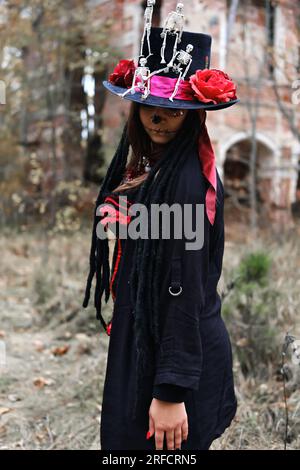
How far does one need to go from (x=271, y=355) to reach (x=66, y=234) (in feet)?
16.6

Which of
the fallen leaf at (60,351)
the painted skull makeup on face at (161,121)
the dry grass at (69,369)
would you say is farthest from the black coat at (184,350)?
the fallen leaf at (60,351)

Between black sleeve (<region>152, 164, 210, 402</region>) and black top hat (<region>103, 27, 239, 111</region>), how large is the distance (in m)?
0.25

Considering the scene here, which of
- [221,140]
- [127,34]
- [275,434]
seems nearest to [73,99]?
[127,34]

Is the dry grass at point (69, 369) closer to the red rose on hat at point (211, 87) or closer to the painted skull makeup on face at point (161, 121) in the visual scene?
the painted skull makeup on face at point (161, 121)

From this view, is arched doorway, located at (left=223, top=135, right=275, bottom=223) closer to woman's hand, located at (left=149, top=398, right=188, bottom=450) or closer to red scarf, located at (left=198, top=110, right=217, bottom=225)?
red scarf, located at (left=198, top=110, right=217, bottom=225)

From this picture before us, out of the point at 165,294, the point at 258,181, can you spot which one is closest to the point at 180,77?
the point at 165,294

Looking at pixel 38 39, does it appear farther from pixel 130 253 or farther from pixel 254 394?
pixel 130 253

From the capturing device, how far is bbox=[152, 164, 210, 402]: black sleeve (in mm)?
1512

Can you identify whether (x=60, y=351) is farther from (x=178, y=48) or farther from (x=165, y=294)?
(x=178, y=48)

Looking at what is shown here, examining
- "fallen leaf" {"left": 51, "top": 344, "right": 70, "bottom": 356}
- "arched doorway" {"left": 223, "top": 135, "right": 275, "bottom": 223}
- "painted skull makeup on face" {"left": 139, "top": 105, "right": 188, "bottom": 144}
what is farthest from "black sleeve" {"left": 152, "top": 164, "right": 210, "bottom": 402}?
"arched doorway" {"left": 223, "top": 135, "right": 275, "bottom": 223}

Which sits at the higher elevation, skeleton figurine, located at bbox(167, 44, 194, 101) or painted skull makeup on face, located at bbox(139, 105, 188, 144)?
skeleton figurine, located at bbox(167, 44, 194, 101)

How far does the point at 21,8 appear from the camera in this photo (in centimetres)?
870

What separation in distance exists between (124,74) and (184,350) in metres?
0.90

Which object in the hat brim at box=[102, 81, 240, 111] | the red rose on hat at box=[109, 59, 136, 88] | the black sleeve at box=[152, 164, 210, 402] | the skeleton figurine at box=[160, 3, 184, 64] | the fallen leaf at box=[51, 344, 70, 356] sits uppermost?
the skeleton figurine at box=[160, 3, 184, 64]
